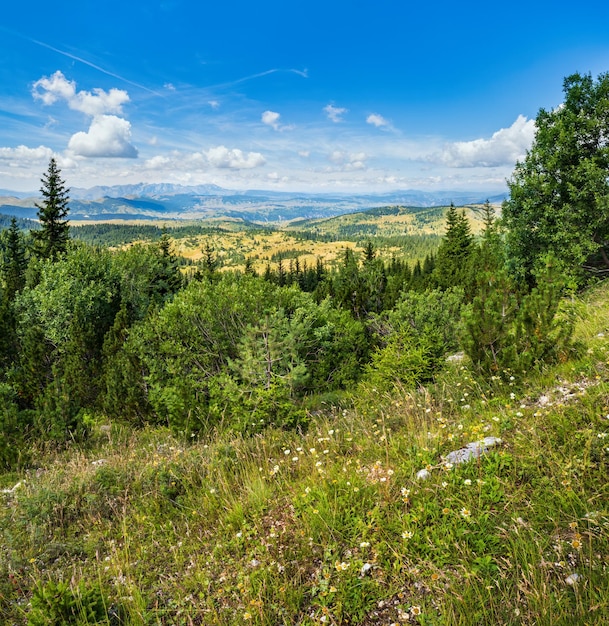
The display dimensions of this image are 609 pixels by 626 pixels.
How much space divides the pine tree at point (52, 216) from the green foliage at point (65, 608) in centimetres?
5086

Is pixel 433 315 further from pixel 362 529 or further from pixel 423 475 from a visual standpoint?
pixel 362 529

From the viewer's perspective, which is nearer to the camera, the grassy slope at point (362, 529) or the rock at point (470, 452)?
the grassy slope at point (362, 529)

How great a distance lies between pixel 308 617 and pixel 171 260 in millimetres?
47681

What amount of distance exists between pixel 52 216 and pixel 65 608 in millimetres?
53951

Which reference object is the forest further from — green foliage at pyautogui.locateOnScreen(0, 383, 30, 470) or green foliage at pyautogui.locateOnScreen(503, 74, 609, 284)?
green foliage at pyautogui.locateOnScreen(503, 74, 609, 284)

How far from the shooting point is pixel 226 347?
1772 cm

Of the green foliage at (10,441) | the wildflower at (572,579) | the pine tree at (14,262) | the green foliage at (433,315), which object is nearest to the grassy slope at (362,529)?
the wildflower at (572,579)

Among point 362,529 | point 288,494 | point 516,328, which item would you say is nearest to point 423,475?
point 362,529

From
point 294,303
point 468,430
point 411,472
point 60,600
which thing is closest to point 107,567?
point 60,600

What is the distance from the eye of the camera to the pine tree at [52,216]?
4541 centimetres

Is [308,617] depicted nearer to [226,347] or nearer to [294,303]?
→ [226,347]

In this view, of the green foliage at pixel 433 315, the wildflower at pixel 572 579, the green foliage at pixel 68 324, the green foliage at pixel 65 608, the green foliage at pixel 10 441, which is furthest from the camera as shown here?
the green foliage at pixel 68 324

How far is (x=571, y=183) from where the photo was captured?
19.6m

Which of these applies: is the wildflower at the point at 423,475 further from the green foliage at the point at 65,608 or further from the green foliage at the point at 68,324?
the green foliage at the point at 68,324
